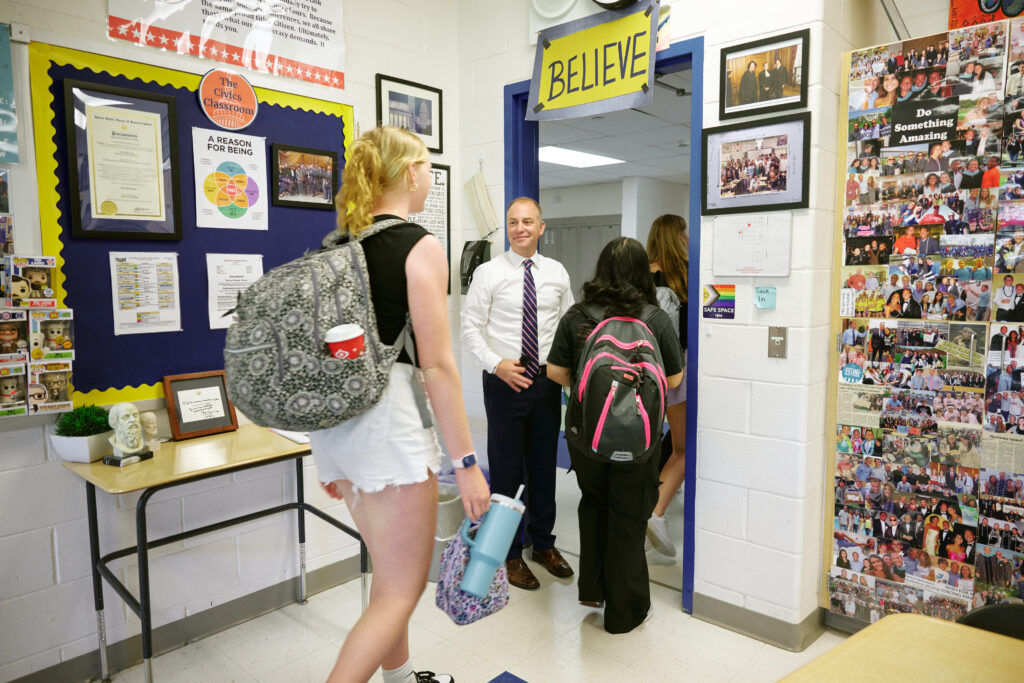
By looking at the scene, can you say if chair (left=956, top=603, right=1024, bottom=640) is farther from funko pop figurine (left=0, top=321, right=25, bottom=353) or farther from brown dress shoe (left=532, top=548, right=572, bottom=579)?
funko pop figurine (left=0, top=321, right=25, bottom=353)

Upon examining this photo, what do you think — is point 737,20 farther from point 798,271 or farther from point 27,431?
point 27,431

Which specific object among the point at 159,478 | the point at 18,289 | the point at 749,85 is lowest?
the point at 159,478

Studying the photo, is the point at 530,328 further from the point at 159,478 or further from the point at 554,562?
the point at 159,478

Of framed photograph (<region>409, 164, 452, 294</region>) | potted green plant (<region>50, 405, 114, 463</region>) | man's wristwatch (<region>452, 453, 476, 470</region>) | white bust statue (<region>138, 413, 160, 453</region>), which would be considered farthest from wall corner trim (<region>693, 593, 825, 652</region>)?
potted green plant (<region>50, 405, 114, 463</region>)

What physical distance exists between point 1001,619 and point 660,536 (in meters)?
2.06

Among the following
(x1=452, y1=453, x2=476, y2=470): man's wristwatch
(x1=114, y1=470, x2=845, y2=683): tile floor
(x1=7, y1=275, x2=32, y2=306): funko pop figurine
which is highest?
(x1=7, y1=275, x2=32, y2=306): funko pop figurine

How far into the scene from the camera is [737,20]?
2.18 metres

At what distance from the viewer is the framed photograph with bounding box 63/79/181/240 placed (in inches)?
77.5

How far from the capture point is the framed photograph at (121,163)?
6.46 feet

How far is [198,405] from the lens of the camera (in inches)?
89.4

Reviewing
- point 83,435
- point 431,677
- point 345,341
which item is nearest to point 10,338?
point 83,435

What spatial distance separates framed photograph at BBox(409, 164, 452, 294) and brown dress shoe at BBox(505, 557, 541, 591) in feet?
4.36

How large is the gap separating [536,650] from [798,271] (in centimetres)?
153

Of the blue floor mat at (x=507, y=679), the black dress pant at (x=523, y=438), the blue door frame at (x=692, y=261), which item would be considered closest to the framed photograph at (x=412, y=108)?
the blue door frame at (x=692, y=261)
